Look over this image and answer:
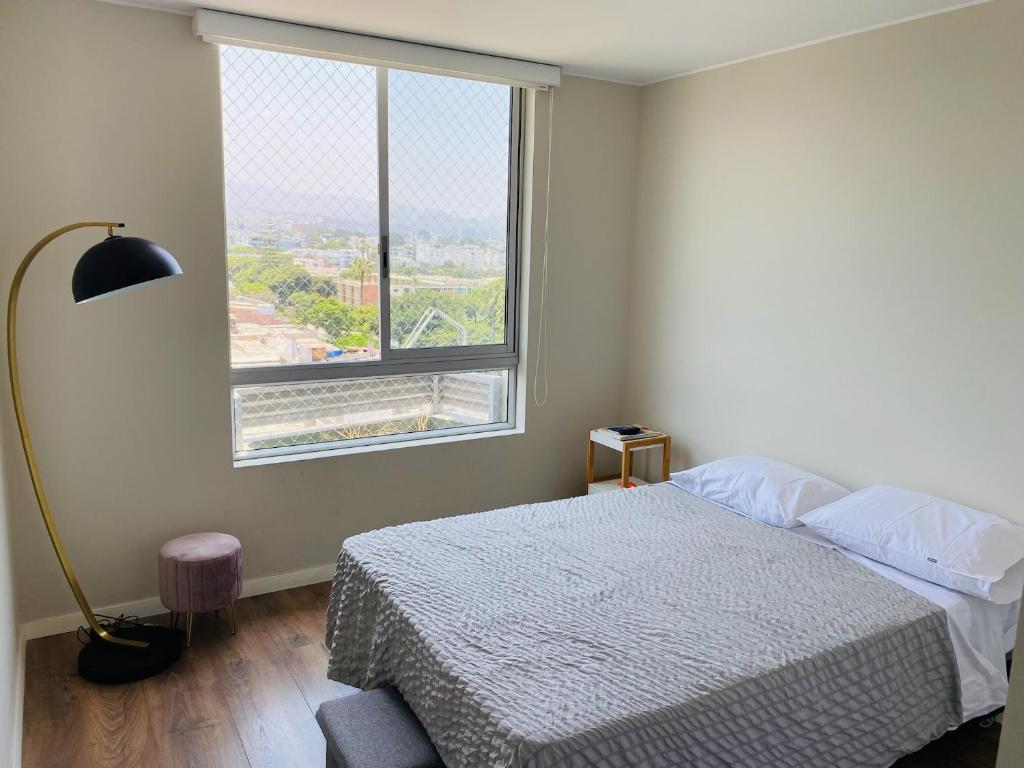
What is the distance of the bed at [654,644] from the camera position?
179 centimetres

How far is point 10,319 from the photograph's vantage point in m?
2.60

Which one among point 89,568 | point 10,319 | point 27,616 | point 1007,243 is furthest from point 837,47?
point 27,616

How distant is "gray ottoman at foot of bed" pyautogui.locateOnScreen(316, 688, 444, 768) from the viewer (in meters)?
1.87

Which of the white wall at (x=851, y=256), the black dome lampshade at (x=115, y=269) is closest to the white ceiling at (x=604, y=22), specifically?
the white wall at (x=851, y=256)

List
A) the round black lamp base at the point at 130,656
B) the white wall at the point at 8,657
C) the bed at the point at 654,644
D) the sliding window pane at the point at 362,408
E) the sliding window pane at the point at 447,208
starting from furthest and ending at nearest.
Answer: the sliding window pane at the point at 447,208, the sliding window pane at the point at 362,408, the round black lamp base at the point at 130,656, the white wall at the point at 8,657, the bed at the point at 654,644

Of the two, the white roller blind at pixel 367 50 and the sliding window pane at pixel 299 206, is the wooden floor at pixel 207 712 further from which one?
the white roller blind at pixel 367 50

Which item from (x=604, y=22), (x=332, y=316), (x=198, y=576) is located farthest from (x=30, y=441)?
(x=604, y=22)

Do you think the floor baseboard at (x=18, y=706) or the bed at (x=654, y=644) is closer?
the bed at (x=654, y=644)

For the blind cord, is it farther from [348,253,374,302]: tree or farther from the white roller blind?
[348,253,374,302]: tree

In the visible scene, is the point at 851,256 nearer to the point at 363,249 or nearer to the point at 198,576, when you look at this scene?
the point at 363,249

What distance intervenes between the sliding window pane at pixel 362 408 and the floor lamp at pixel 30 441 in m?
0.85

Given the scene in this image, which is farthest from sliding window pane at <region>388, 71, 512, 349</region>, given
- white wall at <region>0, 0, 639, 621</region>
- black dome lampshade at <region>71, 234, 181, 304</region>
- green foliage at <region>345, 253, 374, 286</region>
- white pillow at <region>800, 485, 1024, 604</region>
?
white pillow at <region>800, 485, 1024, 604</region>

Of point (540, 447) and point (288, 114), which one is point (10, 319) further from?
point (540, 447)

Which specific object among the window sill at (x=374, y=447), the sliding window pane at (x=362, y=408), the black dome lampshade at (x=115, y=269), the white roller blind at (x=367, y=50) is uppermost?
the white roller blind at (x=367, y=50)
